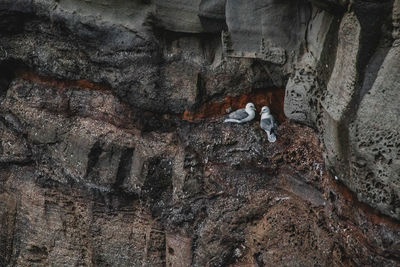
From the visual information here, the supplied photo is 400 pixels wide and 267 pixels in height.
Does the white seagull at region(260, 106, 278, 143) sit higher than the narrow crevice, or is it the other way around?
the white seagull at region(260, 106, 278, 143)

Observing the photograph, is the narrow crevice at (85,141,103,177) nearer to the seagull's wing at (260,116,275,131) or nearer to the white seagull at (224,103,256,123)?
the white seagull at (224,103,256,123)

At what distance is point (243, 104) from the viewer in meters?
3.46

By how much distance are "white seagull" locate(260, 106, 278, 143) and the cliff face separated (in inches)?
1.6

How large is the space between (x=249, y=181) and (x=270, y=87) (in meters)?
0.49

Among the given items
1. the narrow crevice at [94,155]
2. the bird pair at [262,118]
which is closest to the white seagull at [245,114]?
the bird pair at [262,118]

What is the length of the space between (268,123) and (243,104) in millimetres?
232

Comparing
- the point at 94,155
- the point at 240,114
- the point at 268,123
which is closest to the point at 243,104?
the point at 240,114

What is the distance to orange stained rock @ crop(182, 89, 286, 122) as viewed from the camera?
3391 millimetres

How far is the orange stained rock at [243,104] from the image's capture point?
3391 mm

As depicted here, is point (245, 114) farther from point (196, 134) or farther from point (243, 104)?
point (196, 134)

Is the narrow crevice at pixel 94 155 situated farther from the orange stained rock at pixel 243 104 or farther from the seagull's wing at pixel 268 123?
the seagull's wing at pixel 268 123

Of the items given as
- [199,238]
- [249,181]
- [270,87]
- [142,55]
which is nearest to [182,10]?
[142,55]

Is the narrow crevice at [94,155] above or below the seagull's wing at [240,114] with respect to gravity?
below

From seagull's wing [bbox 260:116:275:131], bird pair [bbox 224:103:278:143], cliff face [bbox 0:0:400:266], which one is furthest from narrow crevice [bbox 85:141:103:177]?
seagull's wing [bbox 260:116:275:131]
